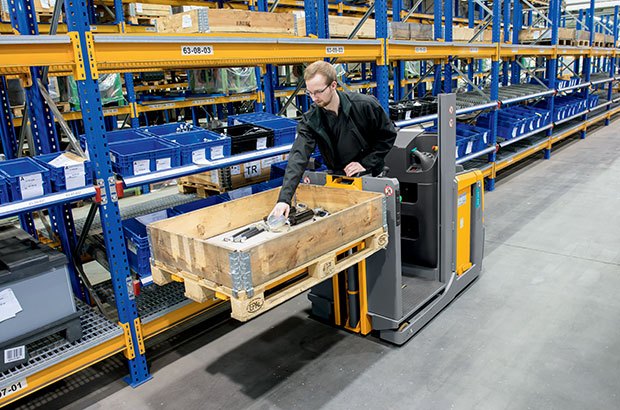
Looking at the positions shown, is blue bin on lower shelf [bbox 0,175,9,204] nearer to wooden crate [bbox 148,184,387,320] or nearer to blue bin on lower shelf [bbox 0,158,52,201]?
blue bin on lower shelf [bbox 0,158,52,201]

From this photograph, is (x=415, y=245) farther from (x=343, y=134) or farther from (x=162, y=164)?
(x=162, y=164)

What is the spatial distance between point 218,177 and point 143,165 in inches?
53.1

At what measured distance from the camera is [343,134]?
10.8ft

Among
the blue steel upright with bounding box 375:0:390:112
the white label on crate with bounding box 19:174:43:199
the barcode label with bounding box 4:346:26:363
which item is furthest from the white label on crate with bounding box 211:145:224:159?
the blue steel upright with bounding box 375:0:390:112

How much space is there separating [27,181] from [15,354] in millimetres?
965

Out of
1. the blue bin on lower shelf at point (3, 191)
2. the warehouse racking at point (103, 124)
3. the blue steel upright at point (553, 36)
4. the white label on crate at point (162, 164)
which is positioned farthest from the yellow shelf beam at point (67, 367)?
the blue steel upright at point (553, 36)

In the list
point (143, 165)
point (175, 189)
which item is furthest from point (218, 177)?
point (175, 189)

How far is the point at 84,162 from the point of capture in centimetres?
278

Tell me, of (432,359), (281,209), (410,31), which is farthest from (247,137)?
(410,31)

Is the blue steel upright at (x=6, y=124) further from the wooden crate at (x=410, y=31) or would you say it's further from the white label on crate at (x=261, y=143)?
the wooden crate at (x=410, y=31)

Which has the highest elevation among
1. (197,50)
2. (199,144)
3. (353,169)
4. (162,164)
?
(197,50)

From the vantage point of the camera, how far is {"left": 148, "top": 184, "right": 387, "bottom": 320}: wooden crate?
89.2 inches

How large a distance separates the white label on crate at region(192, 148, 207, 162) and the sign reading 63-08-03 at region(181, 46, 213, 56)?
26.2 inches

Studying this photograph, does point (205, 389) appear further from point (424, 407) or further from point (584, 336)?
point (584, 336)
